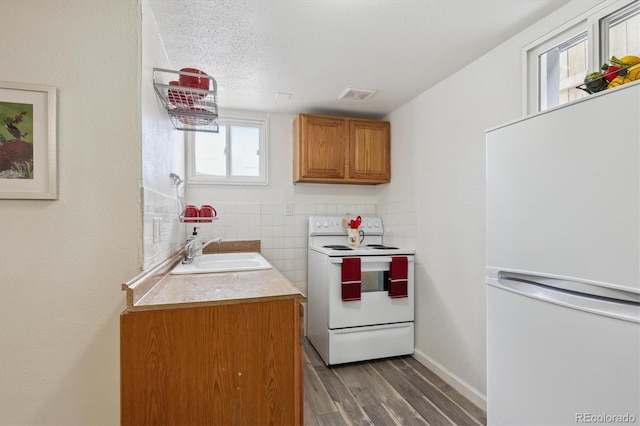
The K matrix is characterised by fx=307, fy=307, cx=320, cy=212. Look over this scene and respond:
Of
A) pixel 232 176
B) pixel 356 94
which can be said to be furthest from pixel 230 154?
pixel 356 94

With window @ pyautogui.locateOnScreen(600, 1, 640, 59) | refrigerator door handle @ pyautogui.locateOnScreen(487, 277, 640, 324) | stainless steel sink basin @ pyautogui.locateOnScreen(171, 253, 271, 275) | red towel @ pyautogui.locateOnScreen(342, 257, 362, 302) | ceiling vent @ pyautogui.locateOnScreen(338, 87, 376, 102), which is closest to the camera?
refrigerator door handle @ pyautogui.locateOnScreen(487, 277, 640, 324)

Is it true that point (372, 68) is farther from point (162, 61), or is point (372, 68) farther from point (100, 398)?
point (100, 398)

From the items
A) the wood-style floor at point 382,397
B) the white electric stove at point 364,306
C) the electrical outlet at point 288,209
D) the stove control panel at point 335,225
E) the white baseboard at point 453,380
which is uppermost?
the electrical outlet at point 288,209

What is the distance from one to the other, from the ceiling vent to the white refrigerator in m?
1.40

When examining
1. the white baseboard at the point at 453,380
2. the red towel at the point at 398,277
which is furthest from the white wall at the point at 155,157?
the white baseboard at the point at 453,380

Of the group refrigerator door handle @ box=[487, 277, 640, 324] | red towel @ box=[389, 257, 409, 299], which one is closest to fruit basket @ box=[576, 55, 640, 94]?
refrigerator door handle @ box=[487, 277, 640, 324]

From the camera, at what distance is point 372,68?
2150 millimetres

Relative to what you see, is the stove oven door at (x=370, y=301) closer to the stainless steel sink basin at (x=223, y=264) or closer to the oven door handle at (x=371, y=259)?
the oven door handle at (x=371, y=259)

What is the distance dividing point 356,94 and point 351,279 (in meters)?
1.54

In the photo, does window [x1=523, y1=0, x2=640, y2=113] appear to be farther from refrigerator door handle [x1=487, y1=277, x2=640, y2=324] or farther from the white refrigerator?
refrigerator door handle [x1=487, y1=277, x2=640, y2=324]

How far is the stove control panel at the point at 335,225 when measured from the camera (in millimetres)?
3035

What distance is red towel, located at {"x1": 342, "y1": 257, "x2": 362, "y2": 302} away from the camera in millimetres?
2416

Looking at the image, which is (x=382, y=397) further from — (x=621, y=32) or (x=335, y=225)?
(x=621, y=32)

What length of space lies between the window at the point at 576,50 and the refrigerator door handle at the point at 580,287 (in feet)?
3.19
